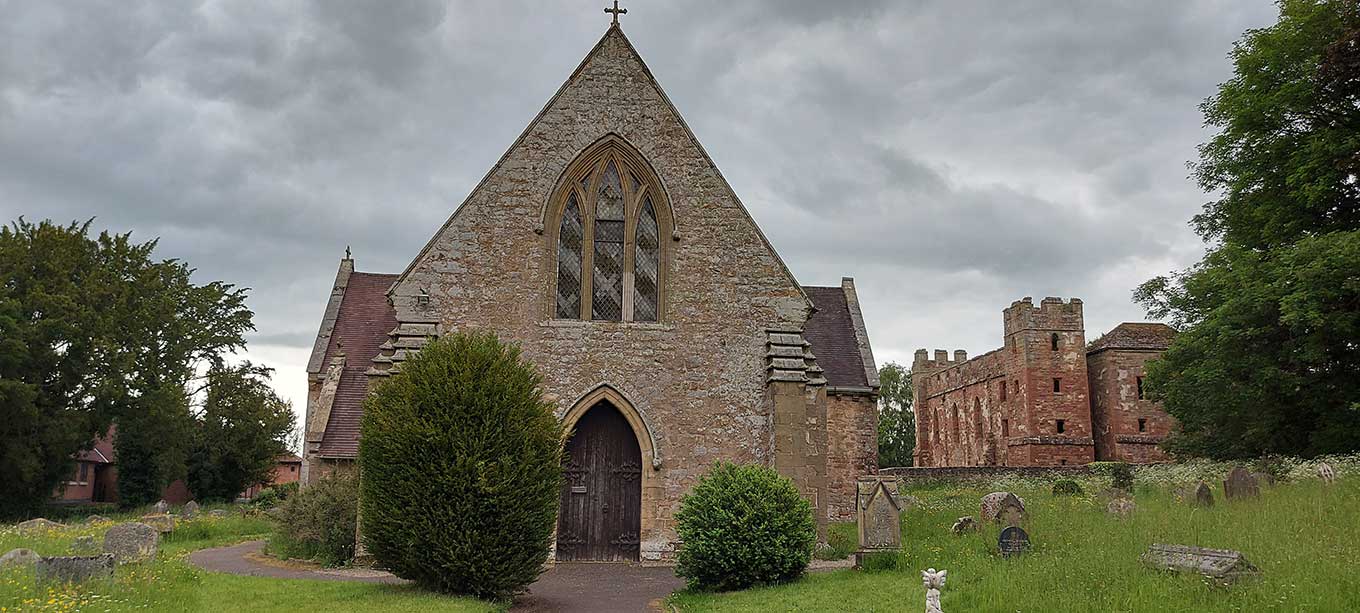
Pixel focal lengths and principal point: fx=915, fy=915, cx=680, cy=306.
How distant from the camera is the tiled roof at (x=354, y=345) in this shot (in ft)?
67.7

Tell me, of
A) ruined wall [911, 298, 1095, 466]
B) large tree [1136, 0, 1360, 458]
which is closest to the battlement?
ruined wall [911, 298, 1095, 466]

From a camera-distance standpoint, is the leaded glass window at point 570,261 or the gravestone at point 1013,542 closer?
the gravestone at point 1013,542

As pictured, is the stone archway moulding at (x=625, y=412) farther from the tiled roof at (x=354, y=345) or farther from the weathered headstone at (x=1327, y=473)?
the weathered headstone at (x=1327, y=473)

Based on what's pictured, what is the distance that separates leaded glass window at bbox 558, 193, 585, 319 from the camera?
57.5 ft

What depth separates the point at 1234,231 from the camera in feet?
90.9

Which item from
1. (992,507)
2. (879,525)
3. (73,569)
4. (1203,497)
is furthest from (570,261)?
(1203,497)

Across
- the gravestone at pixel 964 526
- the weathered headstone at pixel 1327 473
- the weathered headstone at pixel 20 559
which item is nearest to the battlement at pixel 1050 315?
the weathered headstone at pixel 1327 473

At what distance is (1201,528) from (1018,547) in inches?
103

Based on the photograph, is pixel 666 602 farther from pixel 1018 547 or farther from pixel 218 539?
pixel 218 539

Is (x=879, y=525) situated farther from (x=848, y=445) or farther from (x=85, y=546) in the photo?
(x=85, y=546)

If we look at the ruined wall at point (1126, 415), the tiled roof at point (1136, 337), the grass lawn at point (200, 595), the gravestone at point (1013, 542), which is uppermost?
the tiled roof at point (1136, 337)

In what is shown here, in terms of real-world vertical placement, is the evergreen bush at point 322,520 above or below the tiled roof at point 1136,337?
below

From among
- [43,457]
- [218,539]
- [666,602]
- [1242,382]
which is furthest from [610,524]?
[43,457]

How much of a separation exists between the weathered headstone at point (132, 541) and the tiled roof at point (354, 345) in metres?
4.44
